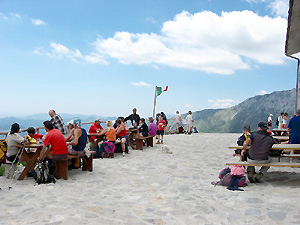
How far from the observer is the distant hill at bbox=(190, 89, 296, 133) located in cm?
12112

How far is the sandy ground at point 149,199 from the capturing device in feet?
15.1

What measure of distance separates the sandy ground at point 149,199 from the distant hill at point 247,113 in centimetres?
10691

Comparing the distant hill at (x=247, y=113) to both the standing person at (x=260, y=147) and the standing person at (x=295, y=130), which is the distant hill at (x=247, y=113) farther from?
the standing person at (x=260, y=147)

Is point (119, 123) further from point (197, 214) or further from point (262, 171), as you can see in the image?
point (197, 214)

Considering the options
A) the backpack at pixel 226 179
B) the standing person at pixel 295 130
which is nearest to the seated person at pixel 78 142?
the backpack at pixel 226 179

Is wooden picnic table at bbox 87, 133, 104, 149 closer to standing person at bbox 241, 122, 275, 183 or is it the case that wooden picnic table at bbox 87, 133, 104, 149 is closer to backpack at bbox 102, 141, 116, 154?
backpack at bbox 102, 141, 116, 154

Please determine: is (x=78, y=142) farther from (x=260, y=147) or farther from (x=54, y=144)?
(x=260, y=147)

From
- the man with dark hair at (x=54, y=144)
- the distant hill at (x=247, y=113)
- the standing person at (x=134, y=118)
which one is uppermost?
the distant hill at (x=247, y=113)

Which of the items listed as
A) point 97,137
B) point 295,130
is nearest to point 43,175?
point 97,137

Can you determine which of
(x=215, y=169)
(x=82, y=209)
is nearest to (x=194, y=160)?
(x=215, y=169)

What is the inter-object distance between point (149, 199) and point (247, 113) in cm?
13786

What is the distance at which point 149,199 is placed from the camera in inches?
222

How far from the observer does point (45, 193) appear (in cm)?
602

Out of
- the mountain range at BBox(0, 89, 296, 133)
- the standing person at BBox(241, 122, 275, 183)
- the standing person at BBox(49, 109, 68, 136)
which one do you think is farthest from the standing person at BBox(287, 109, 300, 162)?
the mountain range at BBox(0, 89, 296, 133)
